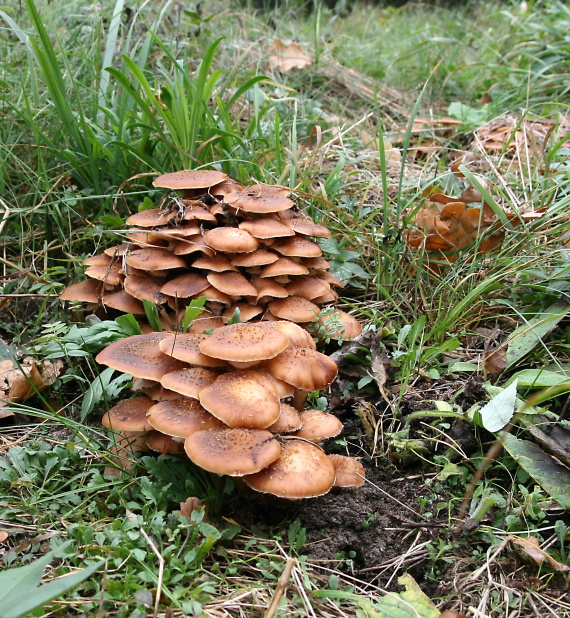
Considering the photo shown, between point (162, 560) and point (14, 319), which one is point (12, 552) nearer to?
point (162, 560)

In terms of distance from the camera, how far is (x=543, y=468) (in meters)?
2.13

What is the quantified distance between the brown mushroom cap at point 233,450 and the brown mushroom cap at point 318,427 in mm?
255

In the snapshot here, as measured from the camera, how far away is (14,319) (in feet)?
10.6

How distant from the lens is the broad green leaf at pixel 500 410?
2.22 m

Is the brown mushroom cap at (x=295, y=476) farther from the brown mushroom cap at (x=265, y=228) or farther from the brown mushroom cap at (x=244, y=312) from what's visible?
the brown mushroom cap at (x=265, y=228)

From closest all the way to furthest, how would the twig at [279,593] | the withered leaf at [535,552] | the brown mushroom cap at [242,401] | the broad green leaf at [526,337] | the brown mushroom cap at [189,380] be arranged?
the twig at [279,593]
the withered leaf at [535,552]
the brown mushroom cap at [242,401]
the brown mushroom cap at [189,380]
the broad green leaf at [526,337]

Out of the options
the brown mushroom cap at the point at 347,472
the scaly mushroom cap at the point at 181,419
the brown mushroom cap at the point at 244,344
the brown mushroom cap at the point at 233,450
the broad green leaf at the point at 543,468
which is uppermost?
the brown mushroom cap at the point at 244,344

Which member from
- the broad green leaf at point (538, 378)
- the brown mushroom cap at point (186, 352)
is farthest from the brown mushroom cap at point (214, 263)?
the broad green leaf at point (538, 378)

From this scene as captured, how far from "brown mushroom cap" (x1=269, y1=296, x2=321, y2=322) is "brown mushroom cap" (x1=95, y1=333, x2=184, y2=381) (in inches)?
29.3

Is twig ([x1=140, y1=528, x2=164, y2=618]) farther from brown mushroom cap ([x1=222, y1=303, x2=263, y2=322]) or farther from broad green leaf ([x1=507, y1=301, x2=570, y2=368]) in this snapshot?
broad green leaf ([x1=507, y1=301, x2=570, y2=368])

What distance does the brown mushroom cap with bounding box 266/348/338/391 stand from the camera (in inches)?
A: 88.1

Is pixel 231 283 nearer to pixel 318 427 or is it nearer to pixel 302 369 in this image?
pixel 302 369

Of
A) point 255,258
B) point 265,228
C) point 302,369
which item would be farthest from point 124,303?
point 302,369

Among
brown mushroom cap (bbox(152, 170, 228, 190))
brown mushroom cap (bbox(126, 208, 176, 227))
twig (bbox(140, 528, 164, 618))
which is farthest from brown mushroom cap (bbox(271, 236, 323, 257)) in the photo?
twig (bbox(140, 528, 164, 618))
